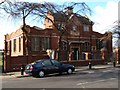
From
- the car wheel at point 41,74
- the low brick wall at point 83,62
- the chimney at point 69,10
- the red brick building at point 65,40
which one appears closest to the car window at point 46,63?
the car wheel at point 41,74

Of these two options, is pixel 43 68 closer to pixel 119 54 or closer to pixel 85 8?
pixel 85 8

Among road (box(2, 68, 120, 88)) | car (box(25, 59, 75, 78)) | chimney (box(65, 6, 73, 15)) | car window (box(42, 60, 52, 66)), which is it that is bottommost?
road (box(2, 68, 120, 88))

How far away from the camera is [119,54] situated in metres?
45.5

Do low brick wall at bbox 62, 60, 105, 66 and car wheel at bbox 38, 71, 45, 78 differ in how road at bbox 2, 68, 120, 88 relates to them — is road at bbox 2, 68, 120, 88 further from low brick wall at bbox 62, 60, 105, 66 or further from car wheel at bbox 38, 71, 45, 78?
low brick wall at bbox 62, 60, 105, 66

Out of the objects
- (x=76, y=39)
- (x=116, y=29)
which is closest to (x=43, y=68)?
(x=116, y=29)

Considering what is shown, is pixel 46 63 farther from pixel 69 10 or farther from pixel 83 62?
pixel 69 10

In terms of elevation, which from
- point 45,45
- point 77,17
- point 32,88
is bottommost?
point 32,88

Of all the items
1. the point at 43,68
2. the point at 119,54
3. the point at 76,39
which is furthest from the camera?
the point at 76,39

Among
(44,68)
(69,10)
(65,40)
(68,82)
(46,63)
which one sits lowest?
(68,82)

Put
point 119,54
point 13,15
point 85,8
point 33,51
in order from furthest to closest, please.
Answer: point 33,51
point 119,54
point 85,8
point 13,15

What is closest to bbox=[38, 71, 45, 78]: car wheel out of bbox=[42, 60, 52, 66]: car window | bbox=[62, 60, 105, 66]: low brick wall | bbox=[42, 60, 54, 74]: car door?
bbox=[42, 60, 54, 74]: car door

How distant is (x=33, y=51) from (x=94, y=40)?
45.7 feet

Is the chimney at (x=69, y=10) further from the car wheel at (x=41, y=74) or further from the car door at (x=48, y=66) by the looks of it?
A: the car wheel at (x=41, y=74)

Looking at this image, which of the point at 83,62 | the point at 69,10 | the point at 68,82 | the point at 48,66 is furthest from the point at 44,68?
the point at 69,10
